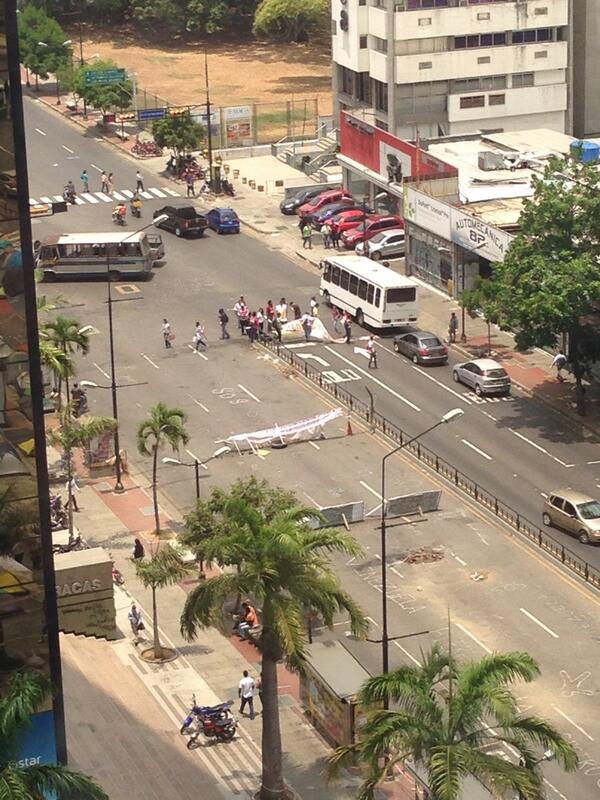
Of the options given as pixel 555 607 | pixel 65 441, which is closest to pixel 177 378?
pixel 65 441

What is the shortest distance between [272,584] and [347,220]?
2362 inches

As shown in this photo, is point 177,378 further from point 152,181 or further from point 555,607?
point 152,181

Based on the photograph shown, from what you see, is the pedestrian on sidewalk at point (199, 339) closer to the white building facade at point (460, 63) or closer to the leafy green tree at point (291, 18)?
the white building facade at point (460, 63)

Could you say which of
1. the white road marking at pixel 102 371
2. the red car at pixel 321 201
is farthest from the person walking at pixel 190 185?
the white road marking at pixel 102 371

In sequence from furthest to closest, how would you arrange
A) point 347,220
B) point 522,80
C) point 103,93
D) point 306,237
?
point 103,93 → point 522,80 → point 347,220 → point 306,237

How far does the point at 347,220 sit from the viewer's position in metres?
106

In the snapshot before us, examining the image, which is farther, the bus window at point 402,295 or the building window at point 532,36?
the building window at point 532,36

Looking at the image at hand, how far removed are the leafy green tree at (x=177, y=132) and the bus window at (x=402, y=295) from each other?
3624cm

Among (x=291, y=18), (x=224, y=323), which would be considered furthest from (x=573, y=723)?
(x=291, y=18)

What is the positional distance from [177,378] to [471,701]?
45.5 m

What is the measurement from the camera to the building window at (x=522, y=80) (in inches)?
4313

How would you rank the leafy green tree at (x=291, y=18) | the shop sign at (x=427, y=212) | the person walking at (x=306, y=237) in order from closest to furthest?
the shop sign at (x=427, y=212) < the person walking at (x=306, y=237) < the leafy green tree at (x=291, y=18)

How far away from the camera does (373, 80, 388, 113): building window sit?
359 feet

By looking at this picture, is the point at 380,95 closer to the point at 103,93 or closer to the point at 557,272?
the point at 103,93
